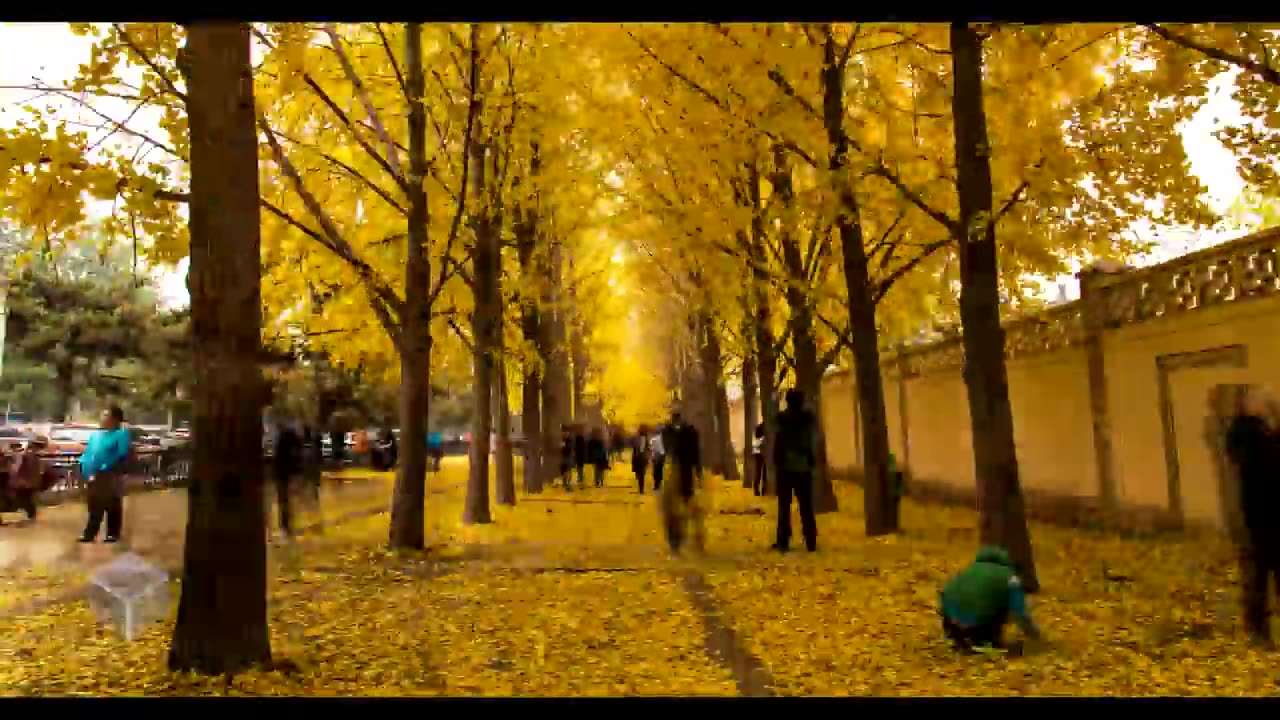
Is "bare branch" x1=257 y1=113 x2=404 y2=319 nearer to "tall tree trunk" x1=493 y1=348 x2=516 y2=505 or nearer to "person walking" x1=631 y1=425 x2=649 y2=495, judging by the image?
"tall tree trunk" x1=493 y1=348 x2=516 y2=505

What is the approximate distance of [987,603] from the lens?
18.8ft

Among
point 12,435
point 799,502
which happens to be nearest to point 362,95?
point 799,502

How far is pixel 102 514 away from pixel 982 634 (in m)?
11.2

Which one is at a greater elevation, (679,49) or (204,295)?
(679,49)

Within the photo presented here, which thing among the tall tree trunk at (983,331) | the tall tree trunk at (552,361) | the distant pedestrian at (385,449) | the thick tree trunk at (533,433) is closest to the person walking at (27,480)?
the thick tree trunk at (533,433)

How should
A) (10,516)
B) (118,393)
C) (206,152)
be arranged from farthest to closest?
(118,393) → (10,516) → (206,152)

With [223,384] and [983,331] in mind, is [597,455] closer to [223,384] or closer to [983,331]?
[983,331]

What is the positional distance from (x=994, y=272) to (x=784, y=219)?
392 centimetres

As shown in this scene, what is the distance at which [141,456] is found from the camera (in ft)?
80.1

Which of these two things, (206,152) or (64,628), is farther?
(64,628)

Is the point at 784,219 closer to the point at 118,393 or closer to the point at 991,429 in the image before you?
the point at 991,429
